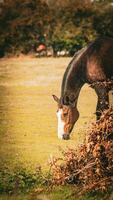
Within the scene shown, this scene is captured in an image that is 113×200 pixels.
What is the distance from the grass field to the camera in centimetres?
1087

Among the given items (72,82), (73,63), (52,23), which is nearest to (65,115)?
(72,82)

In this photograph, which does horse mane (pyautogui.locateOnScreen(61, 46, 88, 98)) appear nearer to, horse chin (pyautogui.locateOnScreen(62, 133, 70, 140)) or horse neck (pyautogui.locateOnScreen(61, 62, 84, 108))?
horse neck (pyautogui.locateOnScreen(61, 62, 84, 108))

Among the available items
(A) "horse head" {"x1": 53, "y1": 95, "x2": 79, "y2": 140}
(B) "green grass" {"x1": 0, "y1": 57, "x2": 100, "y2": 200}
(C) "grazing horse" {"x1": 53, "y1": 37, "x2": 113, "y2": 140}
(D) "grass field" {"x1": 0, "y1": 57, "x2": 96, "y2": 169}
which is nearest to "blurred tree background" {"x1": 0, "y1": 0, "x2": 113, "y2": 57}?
(D) "grass field" {"x1": 0, "y1": 57, "x2": 96, "y2": 169}

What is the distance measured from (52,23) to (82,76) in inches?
2071

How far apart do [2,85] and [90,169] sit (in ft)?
57.9

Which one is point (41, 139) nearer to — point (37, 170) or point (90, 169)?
point (37, 170)

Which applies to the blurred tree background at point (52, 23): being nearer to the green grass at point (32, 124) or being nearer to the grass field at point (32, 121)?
the grass field at point (32, 121)

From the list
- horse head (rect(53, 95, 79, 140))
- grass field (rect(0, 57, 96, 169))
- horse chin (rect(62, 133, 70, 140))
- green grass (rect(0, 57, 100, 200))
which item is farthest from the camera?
horse chin (rect(62, 133, 70, 140))

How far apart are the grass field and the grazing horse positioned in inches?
16.5

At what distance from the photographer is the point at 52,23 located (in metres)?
64.4

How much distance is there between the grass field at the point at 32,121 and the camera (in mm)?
10867

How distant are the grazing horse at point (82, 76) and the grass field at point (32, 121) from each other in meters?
0.42

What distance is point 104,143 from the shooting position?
26.0 feet

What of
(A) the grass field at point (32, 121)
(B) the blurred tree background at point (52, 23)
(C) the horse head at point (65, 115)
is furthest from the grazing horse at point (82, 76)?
(B) the blurred tree background at point (52, 23)
